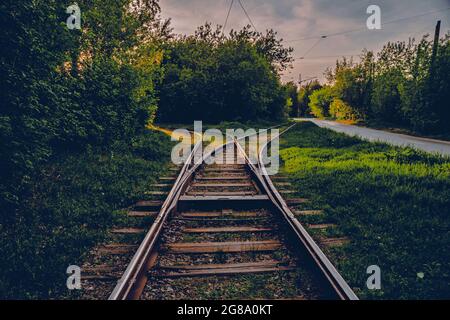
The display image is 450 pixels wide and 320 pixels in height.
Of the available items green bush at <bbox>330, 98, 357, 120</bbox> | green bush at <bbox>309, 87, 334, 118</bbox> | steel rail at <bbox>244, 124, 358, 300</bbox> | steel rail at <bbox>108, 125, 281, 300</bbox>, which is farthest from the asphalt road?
green bush at <bbox>309, 87, 334, 118</bbox>

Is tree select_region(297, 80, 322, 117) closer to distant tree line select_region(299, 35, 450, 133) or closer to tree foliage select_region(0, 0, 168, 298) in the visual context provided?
distant tree line select_region(299, 35, 450, 133)

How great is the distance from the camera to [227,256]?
141 inches

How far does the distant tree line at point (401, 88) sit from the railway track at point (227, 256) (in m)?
20.4

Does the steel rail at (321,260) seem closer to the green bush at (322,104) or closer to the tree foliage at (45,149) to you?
the tree foliage at (45,149)

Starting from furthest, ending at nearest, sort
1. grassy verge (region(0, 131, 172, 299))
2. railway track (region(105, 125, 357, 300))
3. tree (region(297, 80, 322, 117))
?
tree (region(297, 80, 322, 117))
grassy verge (region(0, 131, 172, 299))
railway track (region(105, 125, 357, 300))

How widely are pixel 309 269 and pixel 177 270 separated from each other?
4.92 feet

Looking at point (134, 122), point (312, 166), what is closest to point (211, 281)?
point (312, 166)

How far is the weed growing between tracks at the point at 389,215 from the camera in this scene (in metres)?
3.22

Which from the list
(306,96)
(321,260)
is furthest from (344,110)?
(306,96)

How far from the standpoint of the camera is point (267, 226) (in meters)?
4.37

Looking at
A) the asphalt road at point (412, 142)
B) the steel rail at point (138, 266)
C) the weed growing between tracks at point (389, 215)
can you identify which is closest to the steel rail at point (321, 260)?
the weed growing between tracks at point (389, 215)

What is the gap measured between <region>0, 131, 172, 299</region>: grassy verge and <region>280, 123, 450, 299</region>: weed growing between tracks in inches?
129

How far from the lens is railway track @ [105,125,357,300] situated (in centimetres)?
289
